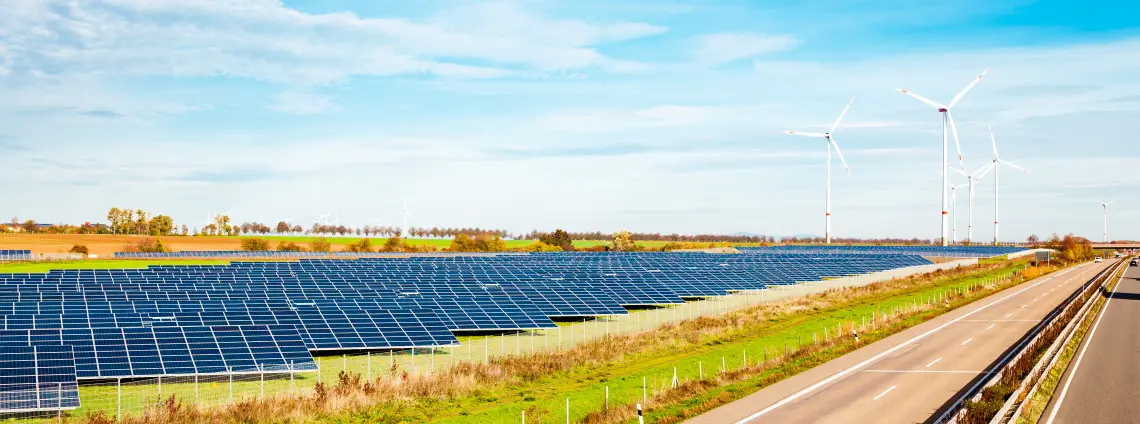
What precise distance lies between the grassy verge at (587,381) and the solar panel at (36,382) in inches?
123

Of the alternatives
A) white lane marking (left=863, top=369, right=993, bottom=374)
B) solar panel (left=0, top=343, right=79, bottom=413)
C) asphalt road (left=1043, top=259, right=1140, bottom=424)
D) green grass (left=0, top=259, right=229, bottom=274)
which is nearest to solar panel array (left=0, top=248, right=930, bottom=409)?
solar panel (left=0, top=343, right=79, bottom=413)

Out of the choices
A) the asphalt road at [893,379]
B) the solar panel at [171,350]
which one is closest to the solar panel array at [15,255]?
the solar panel at [171,350]

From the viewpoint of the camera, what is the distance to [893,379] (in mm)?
38406

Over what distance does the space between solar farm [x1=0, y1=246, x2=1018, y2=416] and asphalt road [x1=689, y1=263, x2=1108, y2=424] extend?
17251mm

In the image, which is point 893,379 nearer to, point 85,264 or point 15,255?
point 85,264

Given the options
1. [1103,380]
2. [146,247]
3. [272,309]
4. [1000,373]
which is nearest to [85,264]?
[146,247]

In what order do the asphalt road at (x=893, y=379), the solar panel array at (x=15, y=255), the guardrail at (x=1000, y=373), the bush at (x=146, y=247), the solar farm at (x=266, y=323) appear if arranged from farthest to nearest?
the bush at (x=146, y=247) → the solar panel array at (x=15, y=255) → the solar farm at (x=266, y=323) → the asphalt road at (x=893, y=379) → the guardrail at (x=1000, y=373)

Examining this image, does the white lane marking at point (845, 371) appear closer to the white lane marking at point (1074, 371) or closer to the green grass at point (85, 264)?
the white lane marking at point (1074, 371)

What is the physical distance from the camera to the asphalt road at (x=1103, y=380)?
29734 millimetres

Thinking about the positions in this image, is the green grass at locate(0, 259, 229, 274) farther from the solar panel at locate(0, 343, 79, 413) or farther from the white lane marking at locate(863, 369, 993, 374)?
the white lane marking at locate(863, 369, 993, 374)

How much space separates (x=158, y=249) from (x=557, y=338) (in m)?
141

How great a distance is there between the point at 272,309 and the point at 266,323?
522 centimetres

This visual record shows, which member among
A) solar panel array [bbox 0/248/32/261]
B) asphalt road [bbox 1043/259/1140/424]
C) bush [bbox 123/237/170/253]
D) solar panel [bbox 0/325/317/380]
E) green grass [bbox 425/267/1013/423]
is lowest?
green grass [bbox 425/267/1013/423]

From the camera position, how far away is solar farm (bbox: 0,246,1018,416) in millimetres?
35062
